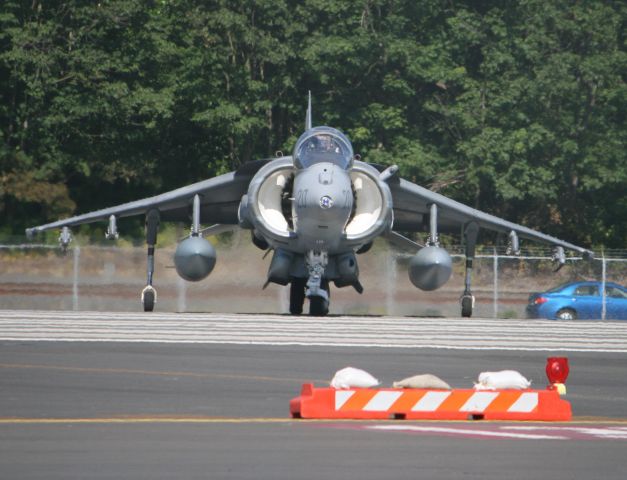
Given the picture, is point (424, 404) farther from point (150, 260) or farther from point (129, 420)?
point (150, 260)

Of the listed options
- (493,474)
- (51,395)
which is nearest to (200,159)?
(51,395)

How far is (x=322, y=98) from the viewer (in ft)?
154

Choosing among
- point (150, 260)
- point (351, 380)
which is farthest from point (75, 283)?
point (351, 380)

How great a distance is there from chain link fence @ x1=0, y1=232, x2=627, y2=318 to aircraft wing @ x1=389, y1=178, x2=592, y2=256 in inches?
26.5

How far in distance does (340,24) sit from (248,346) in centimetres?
2816

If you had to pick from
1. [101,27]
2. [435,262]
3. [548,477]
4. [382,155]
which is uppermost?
[101,27]

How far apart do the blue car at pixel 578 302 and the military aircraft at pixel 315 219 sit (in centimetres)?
241

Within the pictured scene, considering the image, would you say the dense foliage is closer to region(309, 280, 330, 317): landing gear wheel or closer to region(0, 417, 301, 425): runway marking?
region(309, 280, 330, 317): landing gear wheel

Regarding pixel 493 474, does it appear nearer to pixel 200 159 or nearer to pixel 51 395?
pixel 51 395

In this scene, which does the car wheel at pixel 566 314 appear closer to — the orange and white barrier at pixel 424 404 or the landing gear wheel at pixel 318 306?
the landing gear wheel at pixel 318 306

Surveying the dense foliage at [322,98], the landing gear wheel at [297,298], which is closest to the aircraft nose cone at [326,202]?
the landing gear wheel at [297,298]

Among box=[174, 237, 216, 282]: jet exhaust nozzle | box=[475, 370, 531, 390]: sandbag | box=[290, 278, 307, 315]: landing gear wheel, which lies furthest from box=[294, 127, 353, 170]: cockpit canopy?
box=[475, 370, 531, 390]: sandbag

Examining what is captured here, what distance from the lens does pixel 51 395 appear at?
12.6 metres

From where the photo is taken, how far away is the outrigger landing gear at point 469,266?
997 inches
